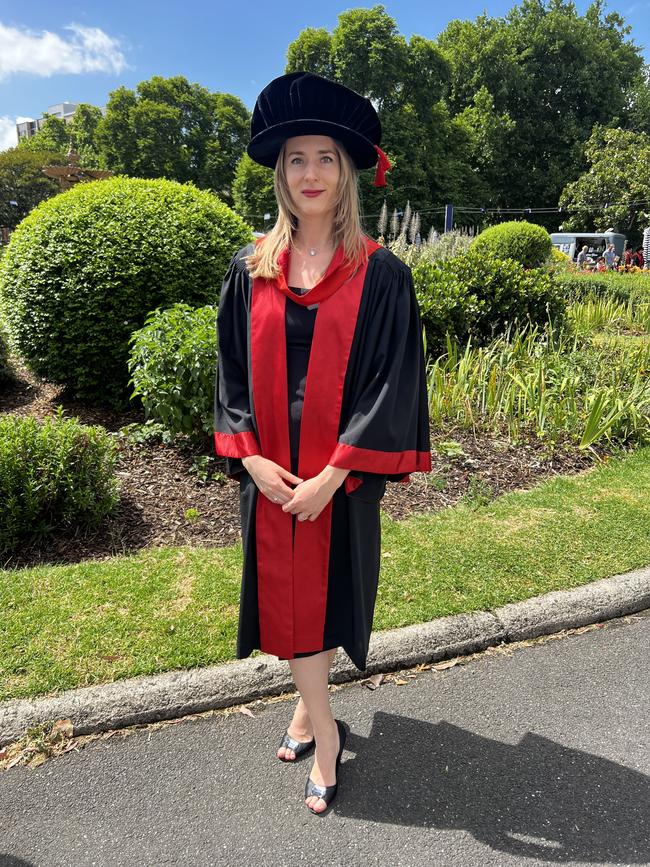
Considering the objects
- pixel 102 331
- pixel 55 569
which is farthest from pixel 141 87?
pixel 55 569

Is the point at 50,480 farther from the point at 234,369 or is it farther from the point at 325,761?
the point at 325,761

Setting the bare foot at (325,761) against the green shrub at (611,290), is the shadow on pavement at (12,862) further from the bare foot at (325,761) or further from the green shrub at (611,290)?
the green shrub at (611,290)

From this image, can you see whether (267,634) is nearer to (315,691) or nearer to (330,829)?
A: (315,691)

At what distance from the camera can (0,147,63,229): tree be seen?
3134cm

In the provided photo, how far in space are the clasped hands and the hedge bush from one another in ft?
15.2

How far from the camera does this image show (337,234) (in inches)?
73.6

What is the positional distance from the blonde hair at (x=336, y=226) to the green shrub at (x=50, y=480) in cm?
205

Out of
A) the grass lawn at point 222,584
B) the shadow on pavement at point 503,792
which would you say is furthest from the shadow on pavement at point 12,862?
the shadow on pavement at point 503,792

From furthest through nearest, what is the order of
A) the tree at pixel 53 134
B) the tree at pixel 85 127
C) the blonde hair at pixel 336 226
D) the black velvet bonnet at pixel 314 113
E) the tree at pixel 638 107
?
the tree at pixel 53 134 → the tree at pixel 85 127 → the tree at pixel 638 107 → the blonde hair at pixel 336 226 → the black velvet bonnet at pixel 314 113

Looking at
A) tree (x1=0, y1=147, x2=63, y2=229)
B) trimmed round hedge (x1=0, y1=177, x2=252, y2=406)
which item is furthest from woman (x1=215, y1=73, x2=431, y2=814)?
tree (x1=0, y1=147, x2=63, y2=229)

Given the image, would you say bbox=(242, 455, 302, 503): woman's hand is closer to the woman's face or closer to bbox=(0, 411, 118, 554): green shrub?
the woman's face

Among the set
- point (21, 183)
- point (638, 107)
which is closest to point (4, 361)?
point (21, 183)

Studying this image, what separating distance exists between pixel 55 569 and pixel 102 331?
249cm

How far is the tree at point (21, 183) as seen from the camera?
31.3 metres
